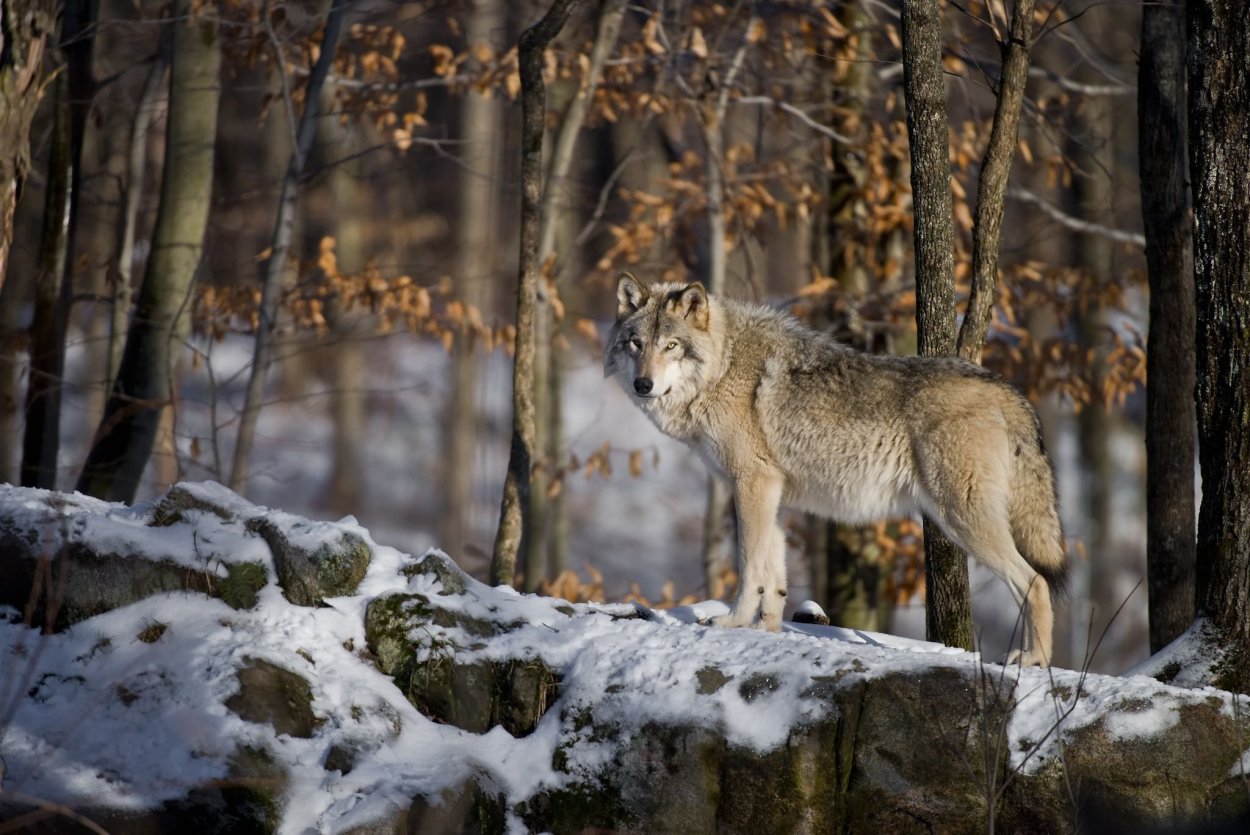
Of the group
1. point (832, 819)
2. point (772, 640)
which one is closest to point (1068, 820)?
point (832, 819)

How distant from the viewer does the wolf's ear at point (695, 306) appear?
6965mm

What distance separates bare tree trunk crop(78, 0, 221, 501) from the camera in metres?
9.63

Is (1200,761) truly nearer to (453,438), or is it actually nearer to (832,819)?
(832,819)

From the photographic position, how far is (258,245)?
22266 millimetres

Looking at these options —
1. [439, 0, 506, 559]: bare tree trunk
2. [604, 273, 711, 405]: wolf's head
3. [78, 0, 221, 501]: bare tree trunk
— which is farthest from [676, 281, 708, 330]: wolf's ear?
[439, 0, 506, 559]: bare tree trunk

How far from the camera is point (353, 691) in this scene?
501 centimetres

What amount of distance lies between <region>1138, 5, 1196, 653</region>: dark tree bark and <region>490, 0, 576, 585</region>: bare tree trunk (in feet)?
13.4

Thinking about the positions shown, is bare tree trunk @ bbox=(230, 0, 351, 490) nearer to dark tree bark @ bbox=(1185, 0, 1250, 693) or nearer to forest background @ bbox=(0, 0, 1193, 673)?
forest background @ bbox=(0, 0, 1193, 673)

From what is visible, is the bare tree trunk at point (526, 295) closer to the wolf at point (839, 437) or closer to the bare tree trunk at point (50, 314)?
the wolf at point (839, 437)

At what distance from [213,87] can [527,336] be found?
381cm

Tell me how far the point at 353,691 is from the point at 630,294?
3.27 meters

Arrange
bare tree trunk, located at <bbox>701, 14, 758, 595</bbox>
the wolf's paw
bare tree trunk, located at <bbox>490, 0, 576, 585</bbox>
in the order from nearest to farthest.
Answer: the wolf's paw → bare tree trunk, located at <bbox>490, 0, 576, 585</bbox> → bare tree trunk, located at <bbox>701, 14, 758, 595</bbox>

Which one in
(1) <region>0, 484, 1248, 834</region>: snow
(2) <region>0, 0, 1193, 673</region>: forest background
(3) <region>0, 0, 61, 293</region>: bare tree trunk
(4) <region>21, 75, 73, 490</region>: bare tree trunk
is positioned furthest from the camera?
(2) <region>0, 0, 1193, 673</region>: forest background

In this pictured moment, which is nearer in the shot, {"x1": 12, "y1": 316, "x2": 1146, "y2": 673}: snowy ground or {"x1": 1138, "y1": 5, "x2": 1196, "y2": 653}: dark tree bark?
{"x1": 1138, "y1": 5, "x2": 1196, "y2": 653}: dark tree bark
